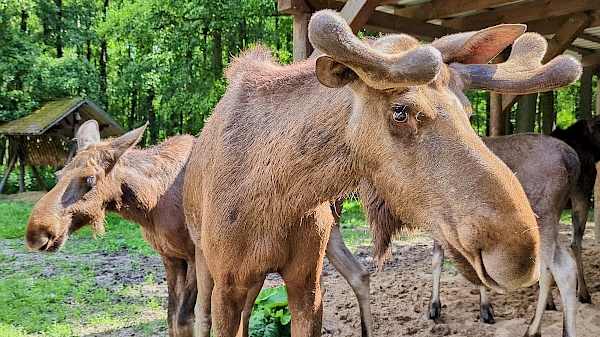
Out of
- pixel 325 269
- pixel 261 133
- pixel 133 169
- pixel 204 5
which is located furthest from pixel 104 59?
pixel 261 133

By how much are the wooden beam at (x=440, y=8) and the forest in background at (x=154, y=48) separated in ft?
29.8

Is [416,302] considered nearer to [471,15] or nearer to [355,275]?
[355,275]

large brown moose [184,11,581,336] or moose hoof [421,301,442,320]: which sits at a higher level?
large brown moose [184,11,581,336]

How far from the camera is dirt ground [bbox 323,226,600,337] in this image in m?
5.57

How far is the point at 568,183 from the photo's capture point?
17.6 feet

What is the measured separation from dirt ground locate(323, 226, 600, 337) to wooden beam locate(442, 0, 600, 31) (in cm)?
329

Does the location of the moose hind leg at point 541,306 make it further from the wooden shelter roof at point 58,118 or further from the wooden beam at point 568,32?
the wooden shelter roof at point 58,118

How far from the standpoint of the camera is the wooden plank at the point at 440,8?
6234 mm

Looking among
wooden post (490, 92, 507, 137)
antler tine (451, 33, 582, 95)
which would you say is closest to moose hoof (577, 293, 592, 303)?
wooden post (490, 92, 507, 137)

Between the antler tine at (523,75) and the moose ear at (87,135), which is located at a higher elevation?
the antler tine at (523,75)

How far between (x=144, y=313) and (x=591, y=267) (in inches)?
239

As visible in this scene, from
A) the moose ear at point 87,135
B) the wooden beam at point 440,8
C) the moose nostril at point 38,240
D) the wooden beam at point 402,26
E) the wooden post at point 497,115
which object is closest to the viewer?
the moose nostril at point 38,240

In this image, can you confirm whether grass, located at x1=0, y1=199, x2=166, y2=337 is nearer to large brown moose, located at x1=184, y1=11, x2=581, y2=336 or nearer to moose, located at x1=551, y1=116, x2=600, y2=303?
large brown moose, located at x1=184, y1=11, x2=581, y2=336

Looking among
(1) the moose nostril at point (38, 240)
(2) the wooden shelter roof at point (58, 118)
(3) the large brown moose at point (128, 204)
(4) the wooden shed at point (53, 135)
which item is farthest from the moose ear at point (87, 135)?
(4) the wooden shed at point (53, 135)
